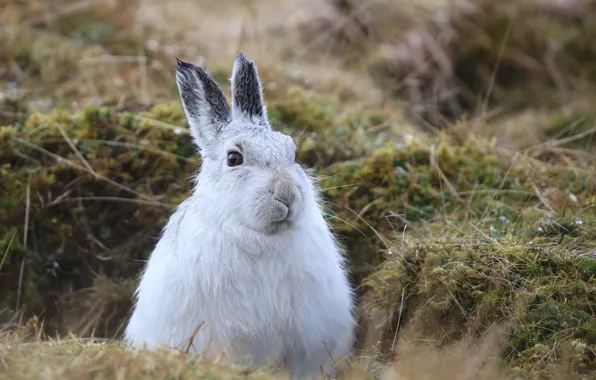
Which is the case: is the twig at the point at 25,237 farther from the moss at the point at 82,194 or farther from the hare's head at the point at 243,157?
the hare's head at the point at 243,157

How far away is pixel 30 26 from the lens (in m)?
8.39

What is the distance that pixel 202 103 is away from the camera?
5.04 m

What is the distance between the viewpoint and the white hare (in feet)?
15.4

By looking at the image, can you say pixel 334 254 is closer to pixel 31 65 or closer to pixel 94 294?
pixel 94 294

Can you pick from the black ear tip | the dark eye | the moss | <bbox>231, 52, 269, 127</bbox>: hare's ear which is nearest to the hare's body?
the dark eye

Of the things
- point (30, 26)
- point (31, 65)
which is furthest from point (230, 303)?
point (30, 26)

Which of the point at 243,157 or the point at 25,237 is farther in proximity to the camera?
the point at 25,237

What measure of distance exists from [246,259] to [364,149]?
226cm

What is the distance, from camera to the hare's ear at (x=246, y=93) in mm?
4988

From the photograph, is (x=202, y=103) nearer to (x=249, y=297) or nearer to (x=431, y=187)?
(x=249, y=297)

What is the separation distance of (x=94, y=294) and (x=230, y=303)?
1893 mm

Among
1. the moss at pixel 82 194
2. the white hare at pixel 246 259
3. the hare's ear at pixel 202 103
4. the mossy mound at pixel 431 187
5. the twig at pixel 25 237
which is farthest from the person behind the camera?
the moss at pixel 82 194

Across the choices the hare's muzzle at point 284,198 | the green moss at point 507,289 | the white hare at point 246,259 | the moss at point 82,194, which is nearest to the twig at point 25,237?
the moss at point 82,194

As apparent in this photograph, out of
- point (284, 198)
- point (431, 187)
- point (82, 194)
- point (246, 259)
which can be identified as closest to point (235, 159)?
point (284, 198)
